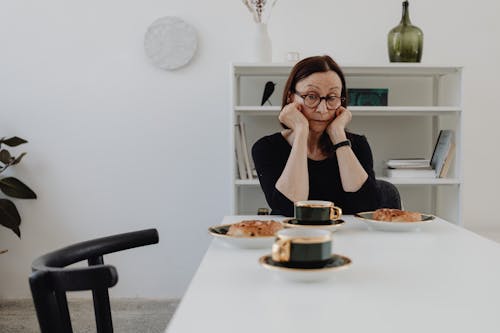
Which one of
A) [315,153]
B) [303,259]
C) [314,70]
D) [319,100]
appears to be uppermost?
[314,70]

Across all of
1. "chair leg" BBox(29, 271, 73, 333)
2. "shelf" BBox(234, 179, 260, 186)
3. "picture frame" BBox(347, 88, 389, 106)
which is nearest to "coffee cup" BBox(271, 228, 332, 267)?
"chair leg" BBox(29, 271, 73, 333)

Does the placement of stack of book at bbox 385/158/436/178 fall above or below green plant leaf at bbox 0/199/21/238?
above

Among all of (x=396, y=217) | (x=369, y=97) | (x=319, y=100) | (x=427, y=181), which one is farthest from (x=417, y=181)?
(x=396, y=217)

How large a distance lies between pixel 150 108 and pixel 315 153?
4.06ft

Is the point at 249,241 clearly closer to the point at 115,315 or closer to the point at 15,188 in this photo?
the point at 115,315

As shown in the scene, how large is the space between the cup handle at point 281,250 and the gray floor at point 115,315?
6.46 feet

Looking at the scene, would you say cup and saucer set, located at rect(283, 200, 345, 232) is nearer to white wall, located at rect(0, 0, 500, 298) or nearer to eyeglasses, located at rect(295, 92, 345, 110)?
eyeglasses, located at rect(295, 92, 345, 110)

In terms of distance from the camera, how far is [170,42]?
3.02 meters

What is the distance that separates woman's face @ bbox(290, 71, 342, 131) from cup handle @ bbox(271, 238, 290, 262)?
49.7 inches

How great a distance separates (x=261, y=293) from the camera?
0.83 metres

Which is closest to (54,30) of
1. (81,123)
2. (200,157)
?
(81,123)

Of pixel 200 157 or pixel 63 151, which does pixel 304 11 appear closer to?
pixel 200 157

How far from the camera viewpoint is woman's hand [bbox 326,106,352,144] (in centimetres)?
205

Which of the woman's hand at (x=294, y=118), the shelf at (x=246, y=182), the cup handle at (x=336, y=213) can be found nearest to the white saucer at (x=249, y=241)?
the cup handle at (x=336, y=213)
